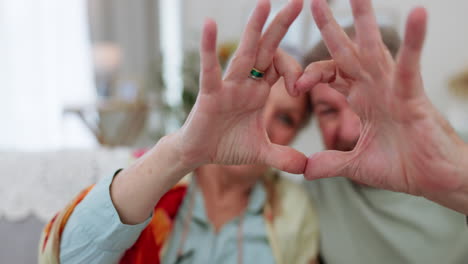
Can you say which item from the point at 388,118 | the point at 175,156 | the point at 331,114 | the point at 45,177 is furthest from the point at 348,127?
the point at 45,177

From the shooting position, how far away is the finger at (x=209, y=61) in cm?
39

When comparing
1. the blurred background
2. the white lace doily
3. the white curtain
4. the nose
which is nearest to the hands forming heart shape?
the nose

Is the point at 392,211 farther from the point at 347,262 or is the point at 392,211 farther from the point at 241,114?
the point at 241,114

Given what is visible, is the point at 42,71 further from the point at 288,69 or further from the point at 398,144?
the point at 398,144

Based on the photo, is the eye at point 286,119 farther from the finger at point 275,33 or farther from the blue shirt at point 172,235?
the finger at point 275,33

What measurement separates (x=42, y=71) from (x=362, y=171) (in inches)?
99.0

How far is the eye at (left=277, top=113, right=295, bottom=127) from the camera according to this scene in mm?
836

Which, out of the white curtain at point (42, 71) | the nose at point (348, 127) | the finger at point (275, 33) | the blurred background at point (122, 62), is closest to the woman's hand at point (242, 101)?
the finger at point (275, 33)

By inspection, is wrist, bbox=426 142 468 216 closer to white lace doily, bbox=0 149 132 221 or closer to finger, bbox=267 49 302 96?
finger, bbox=267 49 302 96

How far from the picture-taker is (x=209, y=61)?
0.41 m

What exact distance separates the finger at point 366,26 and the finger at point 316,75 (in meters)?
0.07

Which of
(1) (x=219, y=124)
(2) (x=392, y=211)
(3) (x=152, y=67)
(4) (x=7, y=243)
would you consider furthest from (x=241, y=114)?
(3) (x=152, y=67)

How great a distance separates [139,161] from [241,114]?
0.62 ft

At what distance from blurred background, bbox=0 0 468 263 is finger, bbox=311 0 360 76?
942mm
